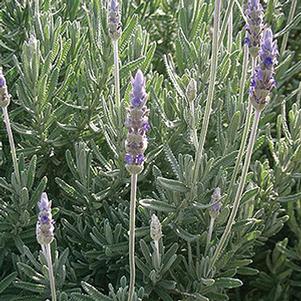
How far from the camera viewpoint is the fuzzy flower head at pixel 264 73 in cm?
139

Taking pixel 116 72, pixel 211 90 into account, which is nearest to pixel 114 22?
pixel 116 72

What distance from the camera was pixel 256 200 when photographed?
218 cm

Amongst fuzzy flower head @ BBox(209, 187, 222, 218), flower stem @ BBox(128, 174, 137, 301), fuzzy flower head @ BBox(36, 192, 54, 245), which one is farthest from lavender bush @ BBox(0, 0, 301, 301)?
fuzzy flower head @ BBox(36, 192, 54, 245)

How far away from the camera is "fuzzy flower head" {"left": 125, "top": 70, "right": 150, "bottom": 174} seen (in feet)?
4.38

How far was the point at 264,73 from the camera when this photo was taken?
1.41m

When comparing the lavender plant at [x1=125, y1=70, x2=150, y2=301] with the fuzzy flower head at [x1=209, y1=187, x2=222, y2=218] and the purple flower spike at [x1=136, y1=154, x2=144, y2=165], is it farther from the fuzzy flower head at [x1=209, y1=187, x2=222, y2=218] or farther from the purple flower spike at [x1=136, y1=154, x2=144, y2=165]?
the fuzzy flower head at [x1=209, y1=187, x2=222, y2=218]

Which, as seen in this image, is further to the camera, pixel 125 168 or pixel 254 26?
pixel 125 168

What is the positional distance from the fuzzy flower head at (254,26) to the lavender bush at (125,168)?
19 centimetres

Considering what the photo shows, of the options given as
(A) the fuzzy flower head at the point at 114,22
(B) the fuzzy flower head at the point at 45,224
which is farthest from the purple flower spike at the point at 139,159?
(A) the fuzzy flower head at the point at 114,22

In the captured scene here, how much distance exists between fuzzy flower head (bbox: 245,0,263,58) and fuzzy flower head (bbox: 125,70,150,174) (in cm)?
34

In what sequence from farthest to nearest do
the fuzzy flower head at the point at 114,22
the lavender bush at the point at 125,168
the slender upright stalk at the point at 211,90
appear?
the lavender bush at the point at 125,168
the fuzzy flower head at the point at 114,22
the slender upright stalk at the point at 211,90

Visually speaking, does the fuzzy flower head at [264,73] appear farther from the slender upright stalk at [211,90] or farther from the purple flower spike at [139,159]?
the purple flower spike at [139,159]

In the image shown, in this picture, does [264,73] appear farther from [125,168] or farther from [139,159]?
[125,168]

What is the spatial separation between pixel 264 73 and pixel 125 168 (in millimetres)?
655
